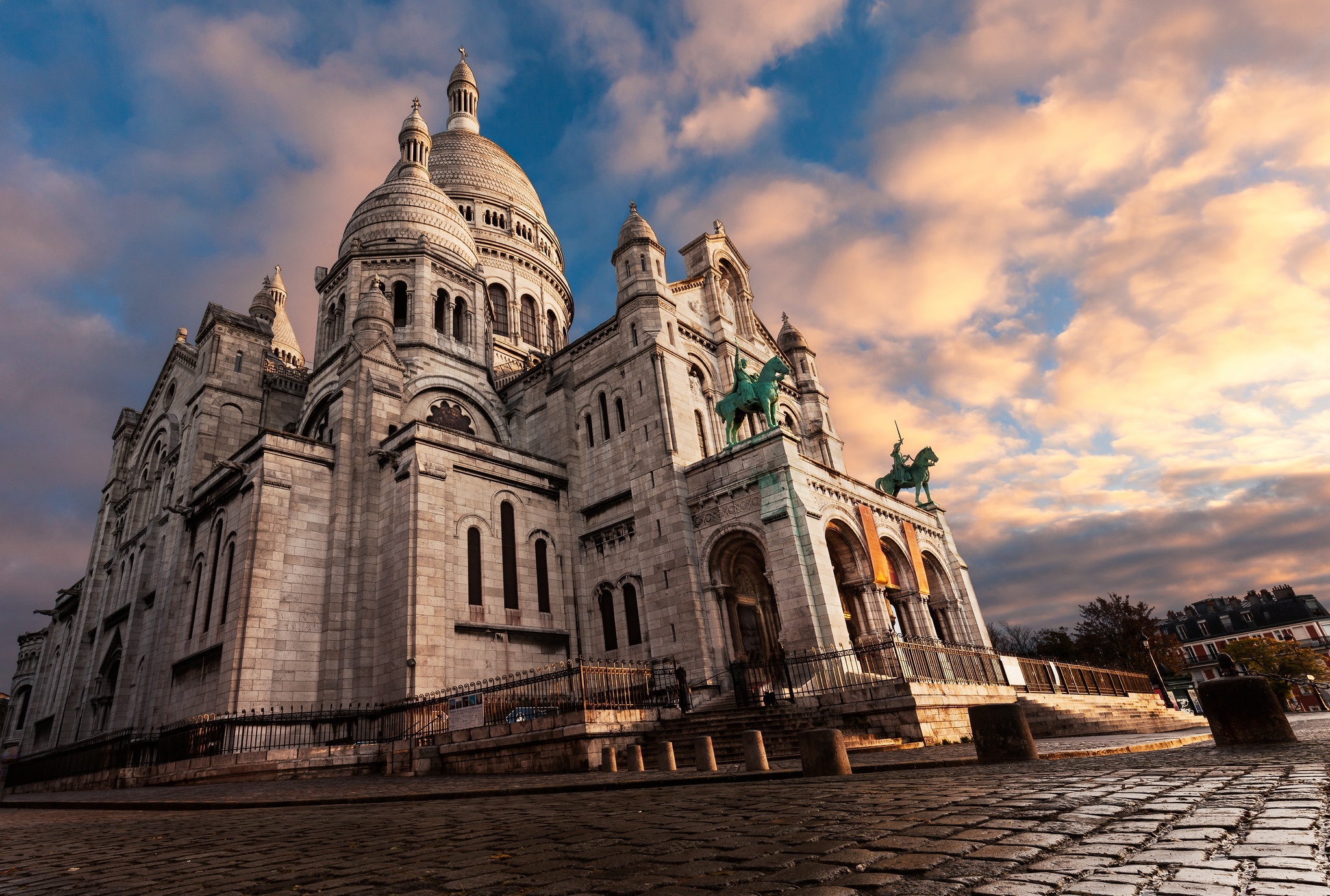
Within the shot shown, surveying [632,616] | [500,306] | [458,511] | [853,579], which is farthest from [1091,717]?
[500,306]

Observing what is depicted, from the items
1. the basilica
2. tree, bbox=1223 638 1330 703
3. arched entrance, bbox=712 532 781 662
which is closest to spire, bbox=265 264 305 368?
the basilica

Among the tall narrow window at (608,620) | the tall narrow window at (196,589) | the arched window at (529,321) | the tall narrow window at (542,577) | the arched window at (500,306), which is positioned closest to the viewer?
the tall narrow window at (196,589)

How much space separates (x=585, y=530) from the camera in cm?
2819

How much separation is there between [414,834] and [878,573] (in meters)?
20.6

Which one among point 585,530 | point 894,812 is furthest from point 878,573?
point 894,812

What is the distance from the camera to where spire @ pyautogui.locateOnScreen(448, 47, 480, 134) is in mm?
58250

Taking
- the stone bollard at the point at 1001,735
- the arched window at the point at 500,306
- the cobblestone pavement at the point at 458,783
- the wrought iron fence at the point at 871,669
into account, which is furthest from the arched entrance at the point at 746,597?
the arched window at the point at 500,306

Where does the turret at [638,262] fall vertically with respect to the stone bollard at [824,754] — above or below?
above

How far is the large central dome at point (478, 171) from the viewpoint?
1922 inches

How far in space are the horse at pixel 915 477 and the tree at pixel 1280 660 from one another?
39372 millimetres

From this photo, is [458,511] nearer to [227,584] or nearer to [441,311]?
[227,584]

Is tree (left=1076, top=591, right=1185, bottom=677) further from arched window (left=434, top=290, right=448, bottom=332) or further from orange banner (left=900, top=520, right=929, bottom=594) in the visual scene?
arched window (left=434, top=290, right=448, bottom=332)

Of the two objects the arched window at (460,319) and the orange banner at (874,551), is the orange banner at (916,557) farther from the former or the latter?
the arched window at (460,319)

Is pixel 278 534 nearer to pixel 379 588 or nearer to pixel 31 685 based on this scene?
pixel 379 588
